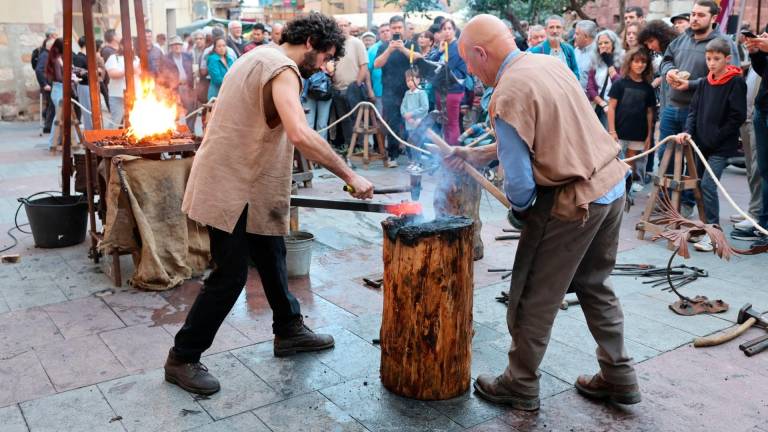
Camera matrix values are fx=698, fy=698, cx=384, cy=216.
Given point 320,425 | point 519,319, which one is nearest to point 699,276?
point 519,319

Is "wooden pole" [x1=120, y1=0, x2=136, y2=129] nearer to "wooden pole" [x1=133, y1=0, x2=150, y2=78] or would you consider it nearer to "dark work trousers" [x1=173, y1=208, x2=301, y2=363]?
"wooden pole" [x1=133, y1=0, x2=150, y2=78]

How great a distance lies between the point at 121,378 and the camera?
3.56 m

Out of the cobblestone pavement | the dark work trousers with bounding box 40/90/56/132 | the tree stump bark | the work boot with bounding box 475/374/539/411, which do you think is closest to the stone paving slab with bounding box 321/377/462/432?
the cobblestone pavement

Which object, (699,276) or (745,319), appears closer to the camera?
(745,319)

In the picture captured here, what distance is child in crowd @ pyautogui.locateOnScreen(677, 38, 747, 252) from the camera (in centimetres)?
621

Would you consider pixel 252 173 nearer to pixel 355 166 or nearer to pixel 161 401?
pixel 161 401

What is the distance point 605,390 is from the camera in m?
3.34

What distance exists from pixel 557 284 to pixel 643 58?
5269 millimetres

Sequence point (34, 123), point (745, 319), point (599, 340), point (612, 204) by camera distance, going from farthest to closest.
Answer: point (34, 123) → point (745, 319) → point (599, 340) → point (612, 204)

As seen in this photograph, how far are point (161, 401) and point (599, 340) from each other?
2097 mm

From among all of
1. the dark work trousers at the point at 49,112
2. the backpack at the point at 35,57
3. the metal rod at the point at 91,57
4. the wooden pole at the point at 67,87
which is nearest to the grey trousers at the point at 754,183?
the metal rod at the point at 91,57

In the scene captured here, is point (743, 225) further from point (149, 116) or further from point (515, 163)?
point (149, 116)

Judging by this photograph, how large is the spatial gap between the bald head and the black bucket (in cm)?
424

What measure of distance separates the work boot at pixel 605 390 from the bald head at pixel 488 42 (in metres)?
1.55
